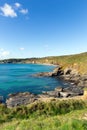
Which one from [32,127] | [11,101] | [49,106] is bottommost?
[11,101]

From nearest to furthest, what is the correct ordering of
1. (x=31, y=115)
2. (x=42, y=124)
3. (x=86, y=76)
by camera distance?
(x=42, y=124)
(x=31, y=115)
(x=86, y=76)

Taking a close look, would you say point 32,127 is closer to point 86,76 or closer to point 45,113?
point 45,113

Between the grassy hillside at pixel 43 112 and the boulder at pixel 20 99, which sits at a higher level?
the grassy hillside at pixel 43 112

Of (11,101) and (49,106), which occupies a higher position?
(49,106)

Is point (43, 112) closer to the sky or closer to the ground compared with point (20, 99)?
closer to the sky

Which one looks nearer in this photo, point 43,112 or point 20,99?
point 43,112

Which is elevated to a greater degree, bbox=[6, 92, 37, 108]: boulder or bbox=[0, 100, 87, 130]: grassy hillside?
bbox=[0, 100, 87, 130]: grassy hillside

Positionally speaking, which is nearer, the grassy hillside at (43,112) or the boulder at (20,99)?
the grassy hillside at (43,112)

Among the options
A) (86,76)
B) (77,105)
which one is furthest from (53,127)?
(86,76)

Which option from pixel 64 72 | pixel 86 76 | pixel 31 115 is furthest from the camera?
pixel 64 72

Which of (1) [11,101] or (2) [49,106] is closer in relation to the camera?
(2) [49,106]

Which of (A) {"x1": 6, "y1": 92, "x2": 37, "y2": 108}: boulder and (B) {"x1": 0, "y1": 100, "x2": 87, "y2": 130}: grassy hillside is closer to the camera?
(B) {"x1": 0, "y1": 100, "x2": 87, "y2": 130}: grassy hillside

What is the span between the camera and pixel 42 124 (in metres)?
16.6

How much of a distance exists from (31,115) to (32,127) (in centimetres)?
1514
